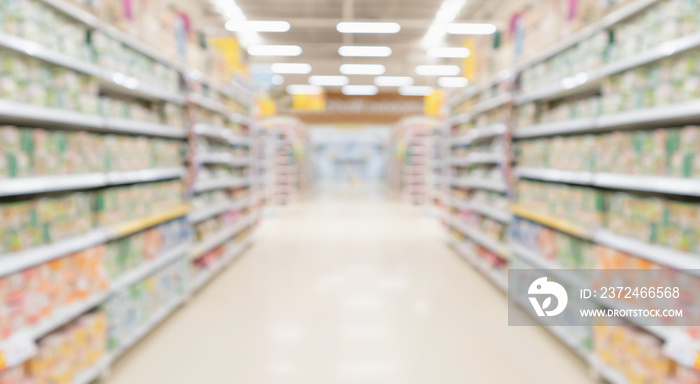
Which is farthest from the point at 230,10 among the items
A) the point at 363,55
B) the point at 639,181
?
the point at 639,181

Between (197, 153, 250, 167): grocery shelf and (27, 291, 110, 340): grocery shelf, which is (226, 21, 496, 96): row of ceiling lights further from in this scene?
(27, 291, 110, 340): grocery shelf

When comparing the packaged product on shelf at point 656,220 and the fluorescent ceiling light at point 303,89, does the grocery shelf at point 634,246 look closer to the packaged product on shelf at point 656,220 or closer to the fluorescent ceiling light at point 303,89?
the packaged product on shelf at point 656,220

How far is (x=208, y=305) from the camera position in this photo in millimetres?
3809

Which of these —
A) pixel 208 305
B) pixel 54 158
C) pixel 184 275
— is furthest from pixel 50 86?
pixel 208 305

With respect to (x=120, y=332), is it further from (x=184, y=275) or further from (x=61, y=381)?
(x=184, y=275)

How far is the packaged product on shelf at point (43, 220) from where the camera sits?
1.95 m

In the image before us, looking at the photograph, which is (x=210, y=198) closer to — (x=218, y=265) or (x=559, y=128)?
(x=218, y=265)

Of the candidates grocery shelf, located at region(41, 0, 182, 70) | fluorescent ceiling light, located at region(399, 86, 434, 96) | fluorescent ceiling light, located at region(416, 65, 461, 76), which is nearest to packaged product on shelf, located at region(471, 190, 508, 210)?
grocery shelf, located at region(41, 0, 182, 70)

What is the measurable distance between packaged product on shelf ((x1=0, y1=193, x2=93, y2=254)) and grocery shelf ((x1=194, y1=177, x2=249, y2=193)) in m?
1.60

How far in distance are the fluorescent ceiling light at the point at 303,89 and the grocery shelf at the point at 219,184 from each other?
11.0 meters

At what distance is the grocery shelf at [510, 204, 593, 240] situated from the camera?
2666 mm

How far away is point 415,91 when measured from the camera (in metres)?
17.7

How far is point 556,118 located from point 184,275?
3.41m

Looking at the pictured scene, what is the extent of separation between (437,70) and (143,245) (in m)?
12.5
